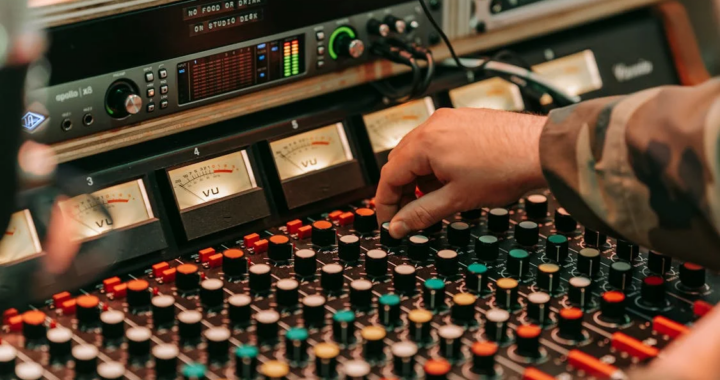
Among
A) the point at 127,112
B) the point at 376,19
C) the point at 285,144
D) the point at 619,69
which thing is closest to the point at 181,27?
the point at 127,112

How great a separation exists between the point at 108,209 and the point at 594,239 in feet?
2.61

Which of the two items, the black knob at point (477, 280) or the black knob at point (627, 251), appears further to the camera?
the black knob at point (627, 251)

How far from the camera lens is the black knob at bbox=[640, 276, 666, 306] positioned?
1.54m

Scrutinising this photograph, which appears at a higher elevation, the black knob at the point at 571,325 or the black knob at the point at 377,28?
the black knob at the point at 377,28

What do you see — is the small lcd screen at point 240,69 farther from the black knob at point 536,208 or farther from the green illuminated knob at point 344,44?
the black knob at point 536,208

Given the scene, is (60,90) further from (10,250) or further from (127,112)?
(10,250)

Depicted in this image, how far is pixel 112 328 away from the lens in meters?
1.40

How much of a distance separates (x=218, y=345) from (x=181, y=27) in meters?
0.61

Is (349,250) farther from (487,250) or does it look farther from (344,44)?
(344,44)

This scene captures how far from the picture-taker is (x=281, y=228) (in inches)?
71.6

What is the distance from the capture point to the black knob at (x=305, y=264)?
1.60 m

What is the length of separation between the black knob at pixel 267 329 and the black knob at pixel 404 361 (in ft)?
0.56

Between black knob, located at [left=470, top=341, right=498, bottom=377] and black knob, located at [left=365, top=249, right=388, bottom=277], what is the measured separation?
301mm

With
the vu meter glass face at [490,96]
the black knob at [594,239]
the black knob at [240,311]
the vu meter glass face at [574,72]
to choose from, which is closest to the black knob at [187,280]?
the black knob at [240,311]
